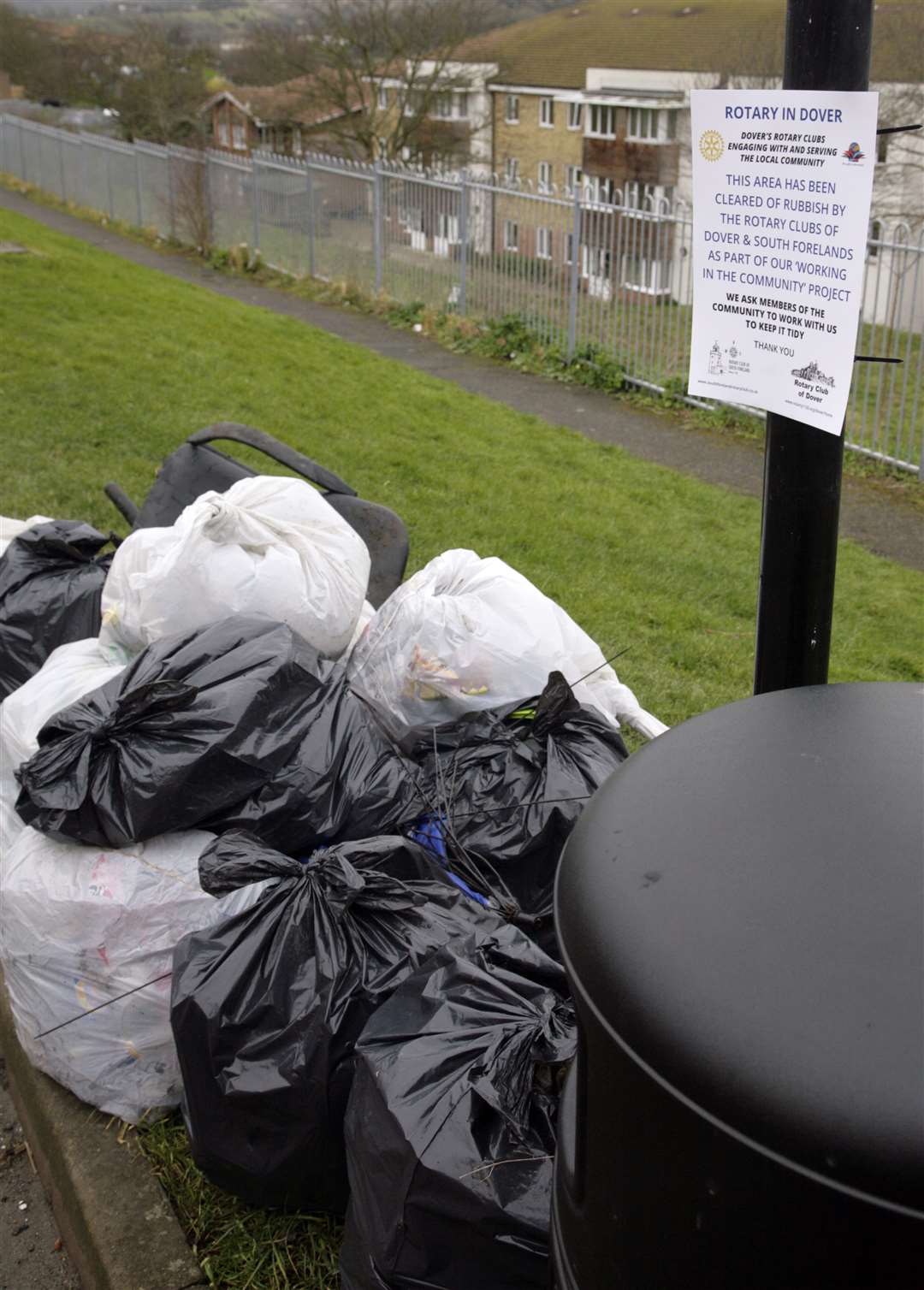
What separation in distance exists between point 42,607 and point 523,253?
9.07 m

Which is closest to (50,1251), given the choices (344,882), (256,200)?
(344,882)

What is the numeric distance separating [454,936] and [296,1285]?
676 millimetres

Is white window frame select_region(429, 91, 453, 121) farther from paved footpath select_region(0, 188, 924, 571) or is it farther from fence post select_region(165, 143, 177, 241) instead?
paved footpath select_region(0, 188, 924, 571)

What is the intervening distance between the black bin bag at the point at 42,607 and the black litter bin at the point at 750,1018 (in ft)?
8.82

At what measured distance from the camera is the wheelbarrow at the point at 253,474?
4.00 metres

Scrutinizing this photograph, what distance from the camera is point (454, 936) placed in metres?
2.30

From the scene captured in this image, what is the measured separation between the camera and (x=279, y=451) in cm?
389

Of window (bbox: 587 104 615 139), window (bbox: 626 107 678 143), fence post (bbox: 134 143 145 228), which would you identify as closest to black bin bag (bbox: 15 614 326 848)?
fence post (bbox: 134 143 145 228)

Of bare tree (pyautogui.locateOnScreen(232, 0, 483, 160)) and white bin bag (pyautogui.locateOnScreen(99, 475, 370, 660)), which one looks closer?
white bin bag (pyautogui.locateOnScreen(99, 475, 370, 660))

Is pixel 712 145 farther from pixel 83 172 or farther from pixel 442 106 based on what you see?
pixel 442 106

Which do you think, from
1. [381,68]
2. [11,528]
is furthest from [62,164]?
[11,528]

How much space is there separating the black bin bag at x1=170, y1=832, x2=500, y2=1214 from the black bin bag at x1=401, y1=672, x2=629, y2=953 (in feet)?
1.02

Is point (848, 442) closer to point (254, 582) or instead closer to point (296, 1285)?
point (254, 582)

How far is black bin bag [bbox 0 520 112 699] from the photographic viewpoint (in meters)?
3.85
